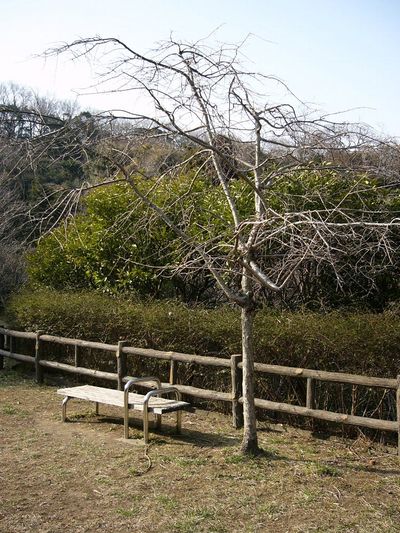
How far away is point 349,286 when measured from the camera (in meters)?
10.5

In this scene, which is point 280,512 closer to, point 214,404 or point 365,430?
point 365,430

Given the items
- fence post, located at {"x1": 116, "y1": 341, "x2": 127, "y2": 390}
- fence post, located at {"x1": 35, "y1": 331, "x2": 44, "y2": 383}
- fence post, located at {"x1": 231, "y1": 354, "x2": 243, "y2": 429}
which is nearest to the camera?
fence post, located at {"x1": 231, "y1": 354, "x2": 243, "y2": 429}

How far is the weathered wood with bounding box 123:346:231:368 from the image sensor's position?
8.95 m

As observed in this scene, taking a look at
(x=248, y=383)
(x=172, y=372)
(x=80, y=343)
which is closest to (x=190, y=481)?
(x=248, y=383)

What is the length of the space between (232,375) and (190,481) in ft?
7.94

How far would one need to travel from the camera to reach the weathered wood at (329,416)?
7.29 m

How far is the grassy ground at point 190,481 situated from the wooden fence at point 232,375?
1.17 feet

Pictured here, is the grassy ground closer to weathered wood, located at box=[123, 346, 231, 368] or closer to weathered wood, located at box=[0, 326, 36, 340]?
weathered wood, located at box=[123, 346, 231, 368]

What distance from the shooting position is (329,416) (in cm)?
781

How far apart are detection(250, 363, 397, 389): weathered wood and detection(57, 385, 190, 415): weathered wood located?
111 cm

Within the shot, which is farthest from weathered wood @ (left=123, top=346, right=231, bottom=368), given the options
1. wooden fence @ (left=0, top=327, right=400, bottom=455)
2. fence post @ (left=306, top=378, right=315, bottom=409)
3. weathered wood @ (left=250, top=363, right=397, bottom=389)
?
fence post @ (left=306, top=378, right=315, bottom=409)

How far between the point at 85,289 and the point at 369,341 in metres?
6.96

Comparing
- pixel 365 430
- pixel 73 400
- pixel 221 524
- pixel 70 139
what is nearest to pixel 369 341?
pixel 365 430

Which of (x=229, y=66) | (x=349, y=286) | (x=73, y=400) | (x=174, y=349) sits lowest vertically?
(x=73, y=400)
